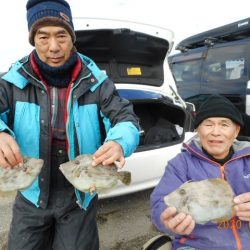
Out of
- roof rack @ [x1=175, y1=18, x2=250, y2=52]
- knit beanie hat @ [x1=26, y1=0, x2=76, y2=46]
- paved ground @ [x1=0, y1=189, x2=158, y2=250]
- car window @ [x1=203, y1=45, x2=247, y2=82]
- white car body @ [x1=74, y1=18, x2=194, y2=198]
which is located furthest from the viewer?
roof rack @ [x1=175, y1=18, x2=250, y2=52]

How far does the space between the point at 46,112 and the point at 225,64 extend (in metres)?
4.75

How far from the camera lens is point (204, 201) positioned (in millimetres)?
1821

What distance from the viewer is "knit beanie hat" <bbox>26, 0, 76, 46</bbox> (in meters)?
2.02

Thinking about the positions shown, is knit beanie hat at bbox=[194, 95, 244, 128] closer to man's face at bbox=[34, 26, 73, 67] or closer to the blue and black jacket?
the blue and black jacket

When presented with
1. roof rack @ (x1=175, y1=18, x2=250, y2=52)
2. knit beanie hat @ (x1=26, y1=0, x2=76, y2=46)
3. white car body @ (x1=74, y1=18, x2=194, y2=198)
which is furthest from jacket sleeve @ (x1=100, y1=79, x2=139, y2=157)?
roof rack @ (x1=175, y1=18, x2=250, y2=52)

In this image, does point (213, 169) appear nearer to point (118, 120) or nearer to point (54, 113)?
point (118, 120)

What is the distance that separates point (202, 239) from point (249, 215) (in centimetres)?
39

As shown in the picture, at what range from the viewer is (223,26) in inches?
254

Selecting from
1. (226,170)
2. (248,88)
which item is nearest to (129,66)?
(248,88)

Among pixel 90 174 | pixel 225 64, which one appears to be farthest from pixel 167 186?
pixel 225 64

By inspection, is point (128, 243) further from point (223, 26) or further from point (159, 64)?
point (223, 26)

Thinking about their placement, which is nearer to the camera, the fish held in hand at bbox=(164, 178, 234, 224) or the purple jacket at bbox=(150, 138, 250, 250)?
the fish held in hand at bbox=(164, 178, 234, 224)

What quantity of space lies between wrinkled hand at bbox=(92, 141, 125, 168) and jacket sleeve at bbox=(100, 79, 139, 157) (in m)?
0.06

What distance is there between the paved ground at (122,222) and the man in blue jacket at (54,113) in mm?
1190
